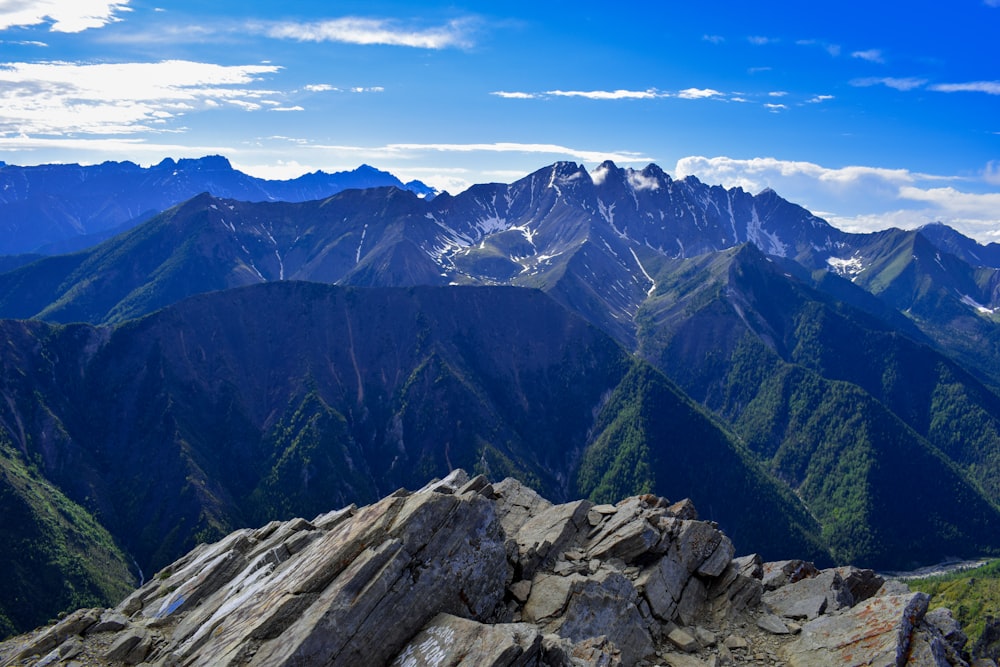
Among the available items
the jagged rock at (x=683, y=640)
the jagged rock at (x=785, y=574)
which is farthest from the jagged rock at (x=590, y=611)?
the jagged rock at (x=785, y=574)

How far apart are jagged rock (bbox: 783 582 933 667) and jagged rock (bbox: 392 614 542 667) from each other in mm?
22589

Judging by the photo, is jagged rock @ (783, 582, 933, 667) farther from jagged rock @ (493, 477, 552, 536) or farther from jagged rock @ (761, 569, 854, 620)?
jagged rock @ (493, 477, 552, 536)

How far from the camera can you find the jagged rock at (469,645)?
3444 cm

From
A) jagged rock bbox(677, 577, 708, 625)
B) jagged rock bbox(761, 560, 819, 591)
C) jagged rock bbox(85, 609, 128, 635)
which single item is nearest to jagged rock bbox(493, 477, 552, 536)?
jagged rock bbox(677, 577, 708, 625)

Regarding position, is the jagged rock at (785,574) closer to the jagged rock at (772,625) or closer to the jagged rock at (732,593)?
the jagged rock at (732,593)

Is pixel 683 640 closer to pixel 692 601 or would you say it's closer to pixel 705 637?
pixel 705 637

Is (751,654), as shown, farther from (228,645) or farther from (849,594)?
(228,645)

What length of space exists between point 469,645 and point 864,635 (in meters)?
29.6

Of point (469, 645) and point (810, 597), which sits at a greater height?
point (469, 645)

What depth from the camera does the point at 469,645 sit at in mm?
36156

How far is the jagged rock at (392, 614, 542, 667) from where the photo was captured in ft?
113

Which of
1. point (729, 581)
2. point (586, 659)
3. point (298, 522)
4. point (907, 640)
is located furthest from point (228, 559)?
point (907, 640)

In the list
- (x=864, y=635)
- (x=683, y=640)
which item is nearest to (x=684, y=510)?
(x=683, y=640)

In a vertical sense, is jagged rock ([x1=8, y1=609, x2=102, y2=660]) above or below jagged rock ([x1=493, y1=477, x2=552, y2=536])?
below
